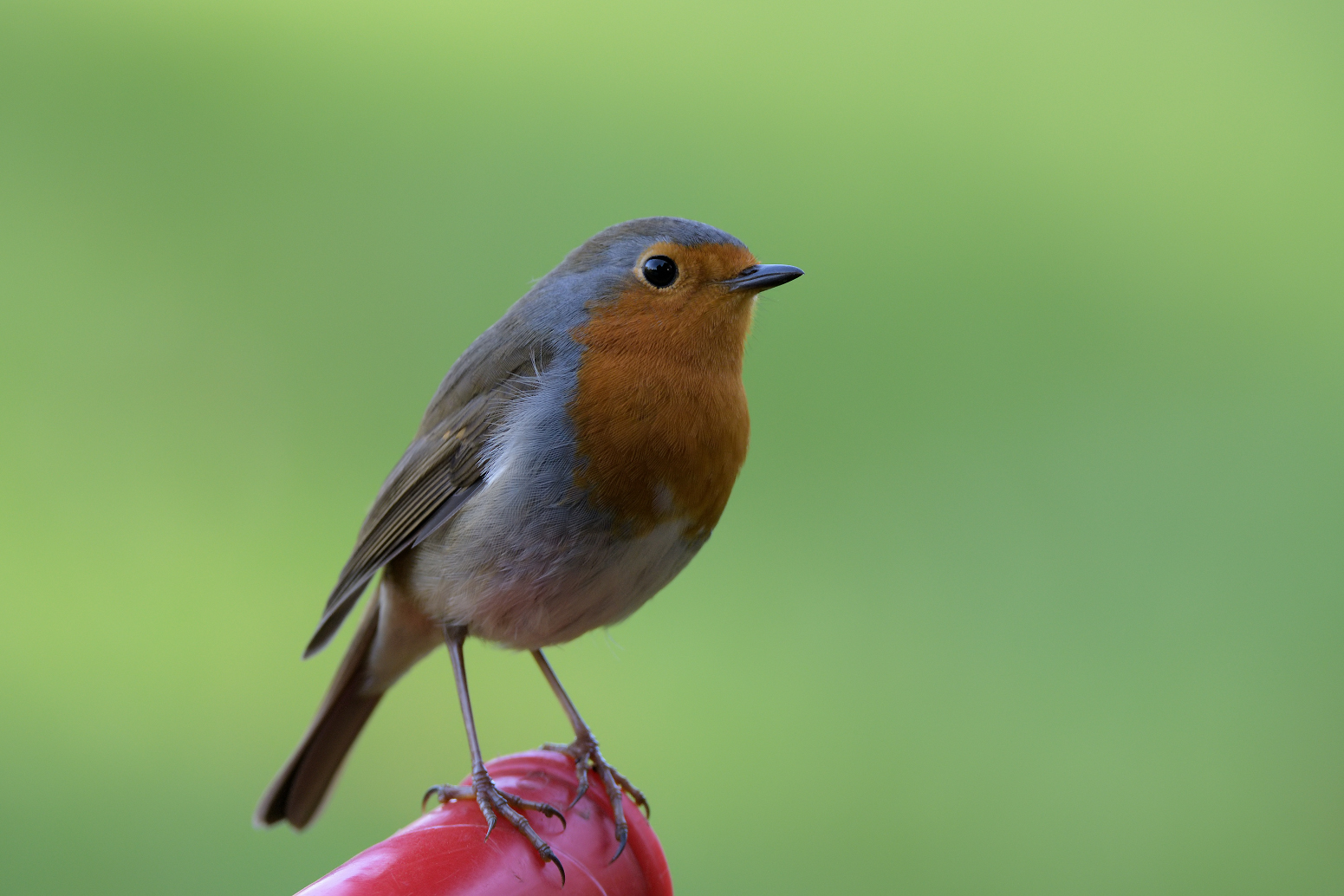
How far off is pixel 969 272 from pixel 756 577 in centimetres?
210

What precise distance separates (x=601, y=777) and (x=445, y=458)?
2.73 feet

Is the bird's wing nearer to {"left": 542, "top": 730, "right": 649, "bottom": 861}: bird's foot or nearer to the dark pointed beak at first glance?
the dark pointed beak

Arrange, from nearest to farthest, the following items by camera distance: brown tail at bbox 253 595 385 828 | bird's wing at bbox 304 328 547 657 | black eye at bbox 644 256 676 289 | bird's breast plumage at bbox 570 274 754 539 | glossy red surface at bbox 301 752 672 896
Answer: glossy red surface at bbox 301 752 672 896 → bird's breast plumage at bbox 570 274 754 539 → black eye at bbox 644 256 676 289 → bird's wing at bbox 304 328 547 657 → brown tail at bbox 253 595 385 828

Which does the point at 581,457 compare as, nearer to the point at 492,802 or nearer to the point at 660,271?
the point at 660,271

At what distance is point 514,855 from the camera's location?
2.46 meters

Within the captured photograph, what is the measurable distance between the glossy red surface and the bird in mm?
38

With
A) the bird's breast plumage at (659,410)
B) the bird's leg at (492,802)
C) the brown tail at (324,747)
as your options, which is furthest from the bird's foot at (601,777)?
the brown tail at (324,747)

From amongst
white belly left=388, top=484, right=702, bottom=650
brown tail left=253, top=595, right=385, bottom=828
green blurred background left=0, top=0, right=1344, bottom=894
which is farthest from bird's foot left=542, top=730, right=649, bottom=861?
green blurred background left=0, top=0, right=1344, bottom=894

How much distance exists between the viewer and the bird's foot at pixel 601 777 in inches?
107

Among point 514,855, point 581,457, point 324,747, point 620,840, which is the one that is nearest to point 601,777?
point 620,840

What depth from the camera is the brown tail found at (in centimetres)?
363

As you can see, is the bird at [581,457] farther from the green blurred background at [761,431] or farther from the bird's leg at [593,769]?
the green blurred background at [761,431]

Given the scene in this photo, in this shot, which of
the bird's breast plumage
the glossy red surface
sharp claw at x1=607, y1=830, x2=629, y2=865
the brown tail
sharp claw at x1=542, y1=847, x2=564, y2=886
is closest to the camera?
the glossy red surface

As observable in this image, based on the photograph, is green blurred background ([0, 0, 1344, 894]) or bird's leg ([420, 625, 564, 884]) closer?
bird's leg ([420, 625, 564, 884])
